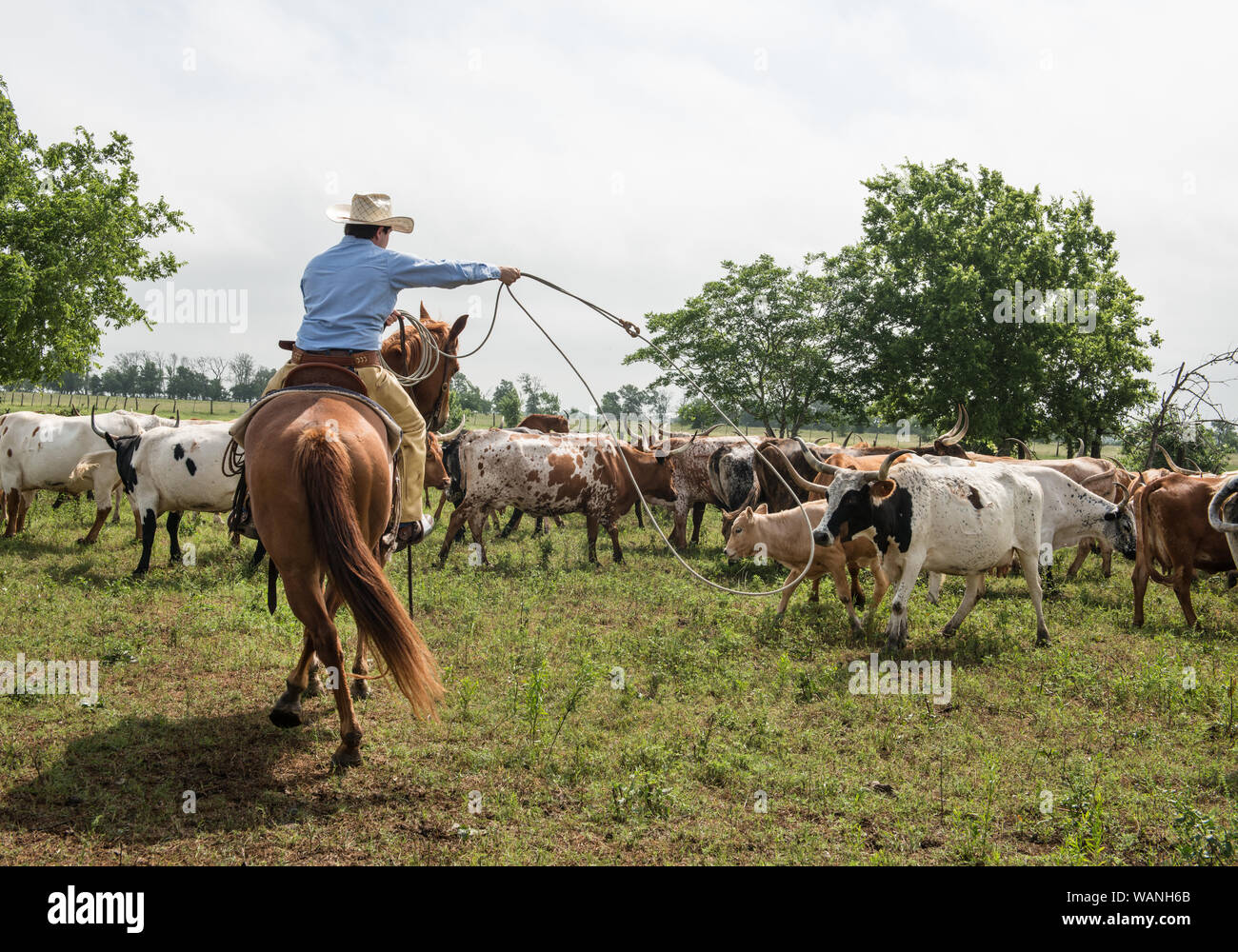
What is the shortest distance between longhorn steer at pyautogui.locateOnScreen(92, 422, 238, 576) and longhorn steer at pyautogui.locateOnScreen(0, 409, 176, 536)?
9.09 feet

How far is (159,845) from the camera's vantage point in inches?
165

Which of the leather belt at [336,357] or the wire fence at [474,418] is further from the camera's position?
the wire fence at [474,418]

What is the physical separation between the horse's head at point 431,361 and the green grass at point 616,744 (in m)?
2.27

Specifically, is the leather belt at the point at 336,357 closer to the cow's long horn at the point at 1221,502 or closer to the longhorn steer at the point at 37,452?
the cow's long horn at the point at 1221,502

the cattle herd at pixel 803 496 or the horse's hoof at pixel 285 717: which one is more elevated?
the cattle herd at pixel 803 496

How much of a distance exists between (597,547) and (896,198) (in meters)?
24.7

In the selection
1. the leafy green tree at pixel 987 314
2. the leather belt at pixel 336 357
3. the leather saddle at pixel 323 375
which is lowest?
the leather saddle at pixel 323 375

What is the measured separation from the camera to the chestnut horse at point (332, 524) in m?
4.58

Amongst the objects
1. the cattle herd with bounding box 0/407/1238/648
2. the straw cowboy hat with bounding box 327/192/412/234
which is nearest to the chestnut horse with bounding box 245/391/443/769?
the straw cowboy hat with bounding box 327/192/412/234

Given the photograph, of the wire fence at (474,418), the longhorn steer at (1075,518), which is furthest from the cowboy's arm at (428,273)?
the wire fence at (474,418)

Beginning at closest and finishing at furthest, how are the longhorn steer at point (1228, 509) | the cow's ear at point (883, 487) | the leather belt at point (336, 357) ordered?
the leather belt at point (336, 357)
the longhorn steer at point (1228, 509)
the cow's ear at point (883, 487)

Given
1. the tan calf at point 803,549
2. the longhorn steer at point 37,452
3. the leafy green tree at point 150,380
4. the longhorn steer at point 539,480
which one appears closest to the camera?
the tan calf at point 803,549

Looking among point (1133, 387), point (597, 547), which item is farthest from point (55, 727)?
point (1133, 387)

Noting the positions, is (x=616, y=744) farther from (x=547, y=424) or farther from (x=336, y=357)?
(x=547, y=424)
